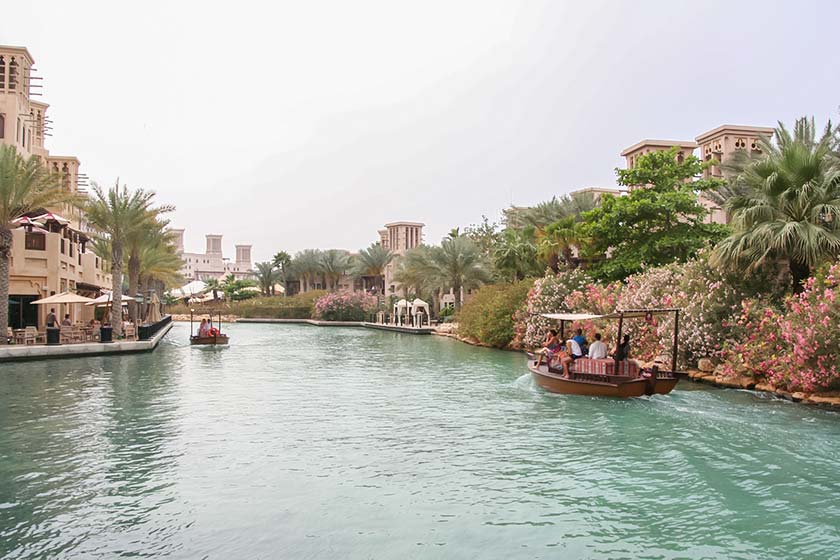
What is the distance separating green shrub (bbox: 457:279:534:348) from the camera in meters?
39.1

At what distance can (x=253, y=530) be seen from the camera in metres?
8.77

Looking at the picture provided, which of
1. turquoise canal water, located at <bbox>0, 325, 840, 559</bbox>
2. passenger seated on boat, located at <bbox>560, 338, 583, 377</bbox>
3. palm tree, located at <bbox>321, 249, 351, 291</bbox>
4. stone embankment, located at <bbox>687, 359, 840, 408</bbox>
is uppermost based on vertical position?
palm tree, located at <bbox>321, 249, 351, 291</bbox>

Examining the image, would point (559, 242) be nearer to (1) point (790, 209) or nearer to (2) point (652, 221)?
(2) point (652, 221)

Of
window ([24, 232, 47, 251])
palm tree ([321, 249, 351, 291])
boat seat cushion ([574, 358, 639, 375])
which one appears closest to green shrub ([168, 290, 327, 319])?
palm tree ([321, 249, 351, 291])

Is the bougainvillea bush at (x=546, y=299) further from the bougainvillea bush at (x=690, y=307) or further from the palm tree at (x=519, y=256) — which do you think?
the palm tree at (x=519, y=256)

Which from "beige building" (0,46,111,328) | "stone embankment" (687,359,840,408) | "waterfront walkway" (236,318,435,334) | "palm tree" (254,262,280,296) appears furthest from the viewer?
"palm tree" (254,262,280,296)

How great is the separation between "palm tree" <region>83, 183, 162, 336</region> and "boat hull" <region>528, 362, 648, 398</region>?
23.6 metres

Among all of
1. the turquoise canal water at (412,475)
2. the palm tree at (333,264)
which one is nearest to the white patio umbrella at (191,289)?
the palm tree at (333,264)

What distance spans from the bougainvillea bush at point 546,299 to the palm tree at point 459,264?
811 inches

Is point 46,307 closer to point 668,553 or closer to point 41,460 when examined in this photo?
point 41,460

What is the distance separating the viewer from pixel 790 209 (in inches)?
792

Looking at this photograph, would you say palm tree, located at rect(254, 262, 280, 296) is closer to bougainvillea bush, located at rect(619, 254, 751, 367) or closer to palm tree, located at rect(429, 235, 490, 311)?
palm tree, located at rect(429, 235, 490, 311)

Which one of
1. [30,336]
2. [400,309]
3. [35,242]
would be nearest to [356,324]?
[400,309]

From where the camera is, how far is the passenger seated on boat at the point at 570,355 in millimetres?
19344
